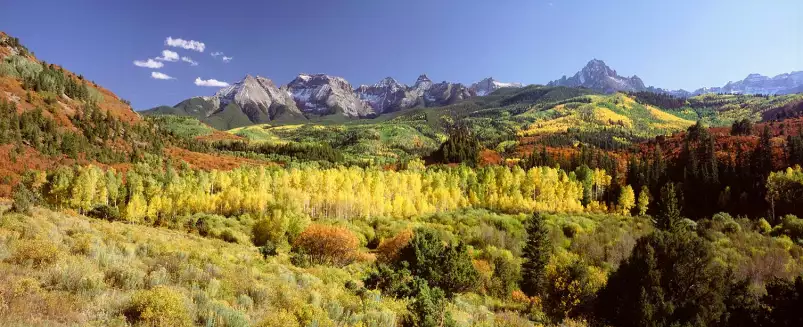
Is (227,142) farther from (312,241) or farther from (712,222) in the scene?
(712,222)

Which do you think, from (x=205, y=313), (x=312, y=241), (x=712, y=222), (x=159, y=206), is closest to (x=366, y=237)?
(x=312, y=241)

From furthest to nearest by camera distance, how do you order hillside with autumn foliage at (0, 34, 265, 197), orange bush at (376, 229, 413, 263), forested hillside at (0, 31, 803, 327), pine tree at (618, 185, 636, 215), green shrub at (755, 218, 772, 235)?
pine tree at (618, 185, 636, 215) < hillside with autumn foliage at (0, 34, 265, 197) < green shrub at (755, 218, 772, 235) < orange bush at (376, 229, 413, 263) < forested hillside at (0, 31, 803, 327)

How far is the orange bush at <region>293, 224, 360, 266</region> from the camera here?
34472 millimetres

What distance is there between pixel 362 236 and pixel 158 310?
43618mm

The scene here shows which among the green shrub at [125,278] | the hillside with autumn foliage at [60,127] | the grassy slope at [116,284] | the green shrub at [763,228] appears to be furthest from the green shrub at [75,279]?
the green shrub at [763,228]

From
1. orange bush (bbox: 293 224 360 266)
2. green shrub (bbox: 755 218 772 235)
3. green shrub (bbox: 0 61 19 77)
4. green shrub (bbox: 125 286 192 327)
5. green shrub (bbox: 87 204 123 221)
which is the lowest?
green shrub (bbox: 755 218 772 235)

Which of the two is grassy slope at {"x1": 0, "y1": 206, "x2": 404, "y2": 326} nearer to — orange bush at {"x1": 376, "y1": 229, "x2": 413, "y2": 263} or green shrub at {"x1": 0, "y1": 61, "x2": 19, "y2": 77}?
orange bush at {"x1": 376, "y1": 229, "x2": 413, "y2": 263}

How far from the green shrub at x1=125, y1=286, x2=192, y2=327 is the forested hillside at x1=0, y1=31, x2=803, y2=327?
0.13ft

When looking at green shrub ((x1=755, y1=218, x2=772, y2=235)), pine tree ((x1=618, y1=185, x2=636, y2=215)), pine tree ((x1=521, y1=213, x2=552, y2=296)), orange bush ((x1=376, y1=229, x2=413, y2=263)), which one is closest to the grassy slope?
orange bush ((x1=376, y1=229, x2=413, y2=263))

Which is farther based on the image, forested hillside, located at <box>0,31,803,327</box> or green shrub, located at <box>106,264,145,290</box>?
forested hillside, located at <box>0,31,803,327</box>

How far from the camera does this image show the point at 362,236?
169ft

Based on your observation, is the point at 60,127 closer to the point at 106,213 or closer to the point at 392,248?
the point at 106,213

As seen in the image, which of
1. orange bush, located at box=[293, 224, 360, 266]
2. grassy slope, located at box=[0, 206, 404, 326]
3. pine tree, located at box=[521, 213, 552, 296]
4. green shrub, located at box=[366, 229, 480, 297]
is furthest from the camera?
pine tree, located at box=[521, 213, 552, 296]

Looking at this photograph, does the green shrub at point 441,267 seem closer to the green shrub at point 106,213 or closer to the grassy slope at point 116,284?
the grassy slope at point 116,284
